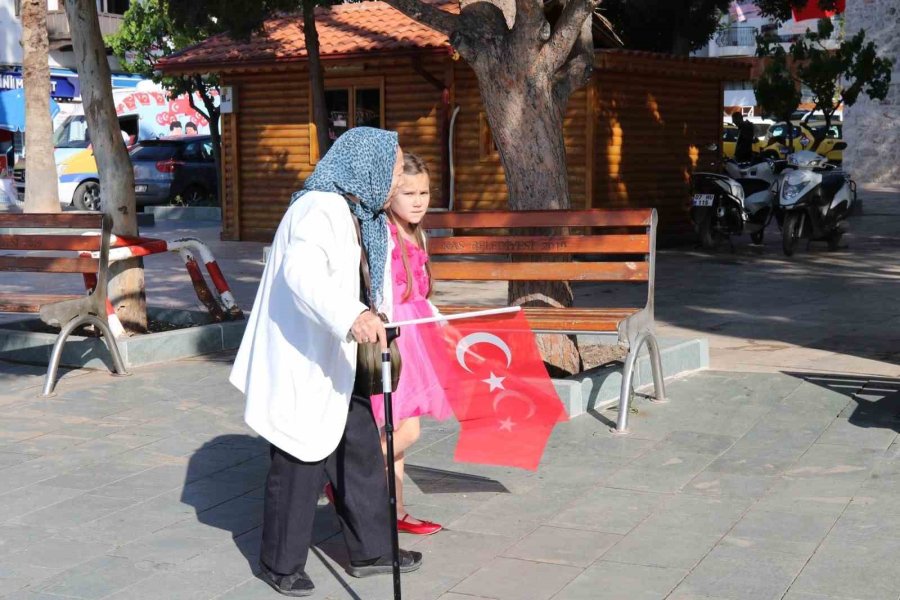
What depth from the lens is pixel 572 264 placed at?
7105mm

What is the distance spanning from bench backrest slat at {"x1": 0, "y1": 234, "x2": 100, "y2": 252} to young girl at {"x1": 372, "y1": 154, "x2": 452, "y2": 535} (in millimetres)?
3981

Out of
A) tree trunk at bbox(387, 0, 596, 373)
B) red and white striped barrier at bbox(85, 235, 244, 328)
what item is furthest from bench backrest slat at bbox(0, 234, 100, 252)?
tree trunk at bbox(387, 0, 596, 373)

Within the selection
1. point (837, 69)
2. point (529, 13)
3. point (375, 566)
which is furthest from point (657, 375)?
point (837, 69)

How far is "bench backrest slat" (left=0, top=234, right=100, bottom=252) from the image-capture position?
819cm

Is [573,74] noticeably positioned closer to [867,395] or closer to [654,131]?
[867,395]

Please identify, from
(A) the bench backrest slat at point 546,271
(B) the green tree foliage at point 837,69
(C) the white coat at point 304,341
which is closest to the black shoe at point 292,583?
(C) the white coat at point 304,341

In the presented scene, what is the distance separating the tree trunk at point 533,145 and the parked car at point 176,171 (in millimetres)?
19648

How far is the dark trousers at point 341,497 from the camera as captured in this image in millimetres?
4285

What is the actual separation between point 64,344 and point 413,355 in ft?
12.7

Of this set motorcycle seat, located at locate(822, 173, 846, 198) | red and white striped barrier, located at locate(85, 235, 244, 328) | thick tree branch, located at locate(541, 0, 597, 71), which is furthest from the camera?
motorcycle seat, located at locate(822, 173, 846, 198)

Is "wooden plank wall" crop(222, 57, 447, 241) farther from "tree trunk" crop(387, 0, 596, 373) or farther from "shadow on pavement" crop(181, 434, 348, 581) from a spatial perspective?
"shadow on pavement" crop(181, 434, 348, 581)

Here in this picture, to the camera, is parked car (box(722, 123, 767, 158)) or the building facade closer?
the building facade

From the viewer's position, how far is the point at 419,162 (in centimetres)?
458

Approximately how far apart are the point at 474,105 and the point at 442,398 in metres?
13.3
